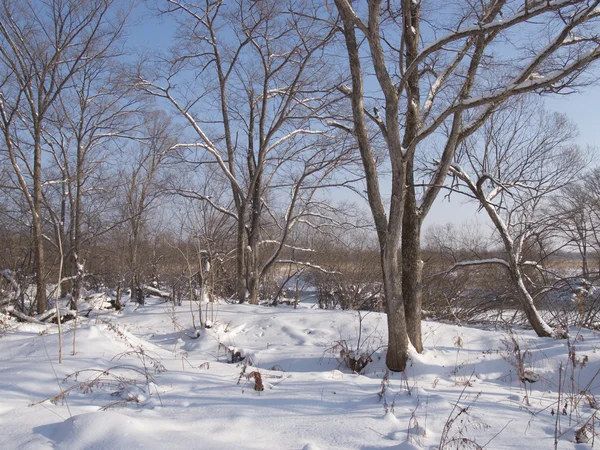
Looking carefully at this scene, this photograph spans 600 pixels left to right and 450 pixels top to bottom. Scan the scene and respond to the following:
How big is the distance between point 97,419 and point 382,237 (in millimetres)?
3442

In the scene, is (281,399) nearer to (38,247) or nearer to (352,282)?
(38,247)

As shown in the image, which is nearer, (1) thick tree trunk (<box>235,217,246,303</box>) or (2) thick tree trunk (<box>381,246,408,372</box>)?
(2) thick tree trunk (<box>381,246,408,372</box>)

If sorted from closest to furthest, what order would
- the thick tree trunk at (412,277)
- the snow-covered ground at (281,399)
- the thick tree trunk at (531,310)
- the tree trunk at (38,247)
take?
the snow-covered ground at (281,399), the thick tree trunk at (412,277), the thick tree trunk at (531,310), the tree trunk at (38,247)

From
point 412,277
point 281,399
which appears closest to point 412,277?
point 412,277

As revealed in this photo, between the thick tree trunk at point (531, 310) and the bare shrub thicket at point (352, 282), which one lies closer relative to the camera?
the thick tree trunk at point (531, 310)

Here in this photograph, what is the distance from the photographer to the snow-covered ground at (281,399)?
8.68 ft

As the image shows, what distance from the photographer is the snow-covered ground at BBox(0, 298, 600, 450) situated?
2.64 m

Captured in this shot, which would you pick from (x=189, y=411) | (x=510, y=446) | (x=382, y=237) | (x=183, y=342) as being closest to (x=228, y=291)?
(x=183, y=342)

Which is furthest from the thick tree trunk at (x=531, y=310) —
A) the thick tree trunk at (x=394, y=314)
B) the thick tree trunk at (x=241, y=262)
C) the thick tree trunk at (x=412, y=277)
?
the thick tree trunk at (x=241, y=262)

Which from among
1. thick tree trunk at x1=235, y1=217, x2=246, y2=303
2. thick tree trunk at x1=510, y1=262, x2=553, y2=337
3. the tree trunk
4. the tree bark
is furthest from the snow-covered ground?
thick tree trunk at x1=235, y1=217, x2=246, y2=303

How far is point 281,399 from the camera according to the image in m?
3.48

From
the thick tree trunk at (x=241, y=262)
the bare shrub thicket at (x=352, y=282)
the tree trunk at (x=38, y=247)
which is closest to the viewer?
the tree trunk at (x=38, y=247)

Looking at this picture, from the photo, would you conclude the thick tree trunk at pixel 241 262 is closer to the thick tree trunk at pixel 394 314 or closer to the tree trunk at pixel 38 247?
the tree trunk at pixel 38 247

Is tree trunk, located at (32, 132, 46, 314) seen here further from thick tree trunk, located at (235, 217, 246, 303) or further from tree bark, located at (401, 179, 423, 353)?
tree bark, located at (401, 179, 423, 353)
